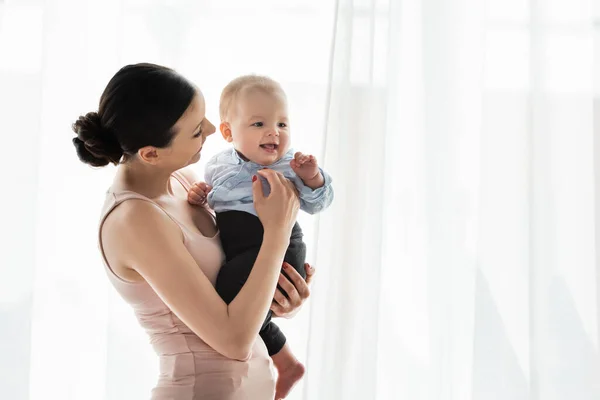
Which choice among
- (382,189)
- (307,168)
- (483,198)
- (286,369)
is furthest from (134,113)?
(483,198)

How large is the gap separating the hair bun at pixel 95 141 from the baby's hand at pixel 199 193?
0.72ft

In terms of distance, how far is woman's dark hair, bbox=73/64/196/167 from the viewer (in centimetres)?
137

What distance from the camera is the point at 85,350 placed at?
2.21 m

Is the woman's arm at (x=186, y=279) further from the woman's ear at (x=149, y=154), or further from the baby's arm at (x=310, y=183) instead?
the baby's arm at (x=310, y=183)

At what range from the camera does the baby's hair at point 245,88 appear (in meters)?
1.59

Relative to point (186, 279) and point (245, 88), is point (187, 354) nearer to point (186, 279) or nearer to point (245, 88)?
point (186, 279)

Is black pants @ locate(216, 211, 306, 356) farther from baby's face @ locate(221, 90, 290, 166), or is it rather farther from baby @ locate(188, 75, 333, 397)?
baby's face @ locate(221, 90, 290, 166)

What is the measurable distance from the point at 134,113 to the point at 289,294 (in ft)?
1.63

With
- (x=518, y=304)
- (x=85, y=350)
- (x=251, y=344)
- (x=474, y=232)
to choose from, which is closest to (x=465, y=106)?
(x=474, y=232)

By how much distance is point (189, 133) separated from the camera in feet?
4.76

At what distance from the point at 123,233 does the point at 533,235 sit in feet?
4.23

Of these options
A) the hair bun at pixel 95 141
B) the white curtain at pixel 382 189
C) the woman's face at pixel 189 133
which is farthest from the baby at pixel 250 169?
the white curtain at pixel 382 189

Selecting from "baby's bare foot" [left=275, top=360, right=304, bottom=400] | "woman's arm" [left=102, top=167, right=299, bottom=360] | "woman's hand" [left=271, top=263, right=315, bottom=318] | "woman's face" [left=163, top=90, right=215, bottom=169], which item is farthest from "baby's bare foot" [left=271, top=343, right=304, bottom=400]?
"woman's face" [left=163, top=90, right=215, bottom=169]

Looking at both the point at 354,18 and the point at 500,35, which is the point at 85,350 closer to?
the point at 354,18
